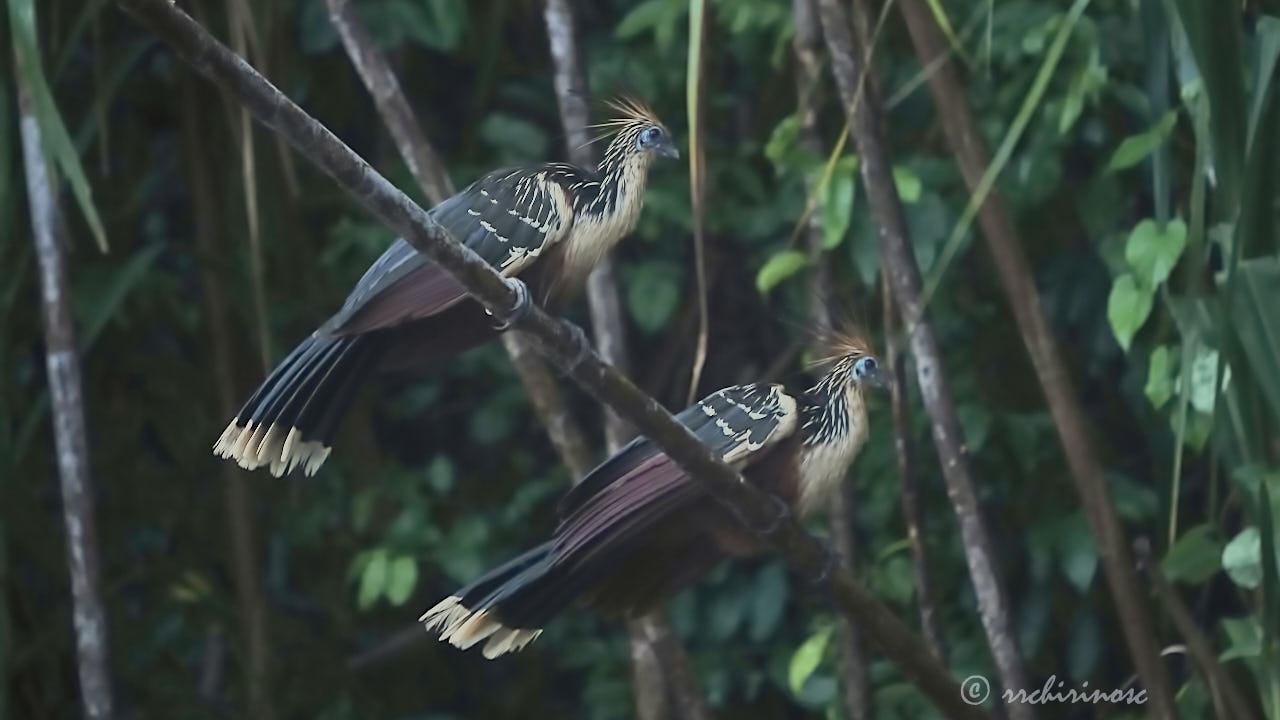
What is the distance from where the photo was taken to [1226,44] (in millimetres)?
1373

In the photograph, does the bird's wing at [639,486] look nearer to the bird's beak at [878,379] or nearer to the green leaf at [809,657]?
the bird's beak at [878,379]

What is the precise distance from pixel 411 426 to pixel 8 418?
0.79 m

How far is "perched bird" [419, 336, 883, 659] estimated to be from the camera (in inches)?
52.6

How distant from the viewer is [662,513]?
1.36 m

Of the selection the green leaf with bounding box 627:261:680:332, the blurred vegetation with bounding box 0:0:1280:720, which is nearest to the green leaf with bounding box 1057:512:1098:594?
the blurred vegetation with bounding box 0:0:1280:720

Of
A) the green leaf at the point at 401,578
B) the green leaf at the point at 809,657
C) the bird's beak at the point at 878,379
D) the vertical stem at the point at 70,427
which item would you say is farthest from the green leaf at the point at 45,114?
the green leaf at the point at 809,657

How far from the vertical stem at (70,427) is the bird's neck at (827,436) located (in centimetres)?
114

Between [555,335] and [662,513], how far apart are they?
0.20 metres

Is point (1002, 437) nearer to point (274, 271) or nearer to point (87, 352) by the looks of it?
point (274, 271)

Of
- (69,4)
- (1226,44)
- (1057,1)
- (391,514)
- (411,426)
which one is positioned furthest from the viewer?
(411,426)

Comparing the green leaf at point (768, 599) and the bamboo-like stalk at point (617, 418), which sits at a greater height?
the bamboo-like stalk at point (617, 418)

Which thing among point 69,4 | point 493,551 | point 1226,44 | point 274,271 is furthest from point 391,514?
point 1226,44

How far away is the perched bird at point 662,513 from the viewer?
4.39 ft

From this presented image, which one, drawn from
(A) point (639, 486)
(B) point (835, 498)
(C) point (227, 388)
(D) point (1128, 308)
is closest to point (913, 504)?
(B) point (835, 498)
